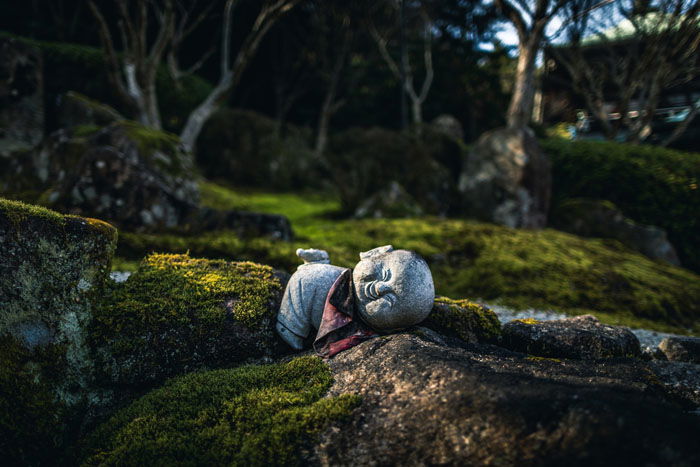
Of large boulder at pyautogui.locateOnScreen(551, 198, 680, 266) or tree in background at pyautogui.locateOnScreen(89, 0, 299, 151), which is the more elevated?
tree in background at pyautogui.locateOnScreen(89, 0, 299, 151)

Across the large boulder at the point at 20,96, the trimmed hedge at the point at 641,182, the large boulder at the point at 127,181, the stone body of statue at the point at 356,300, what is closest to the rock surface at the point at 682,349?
the stone body of statue at the point at 356,300

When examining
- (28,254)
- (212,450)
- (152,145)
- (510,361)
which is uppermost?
(152,145)

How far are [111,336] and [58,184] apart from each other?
450 centimetres

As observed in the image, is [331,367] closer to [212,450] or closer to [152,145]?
[212,450]

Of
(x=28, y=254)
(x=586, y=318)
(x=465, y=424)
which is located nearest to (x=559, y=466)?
(x=465, y=424)

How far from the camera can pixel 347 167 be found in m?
9.91

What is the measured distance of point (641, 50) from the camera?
16.3 meters

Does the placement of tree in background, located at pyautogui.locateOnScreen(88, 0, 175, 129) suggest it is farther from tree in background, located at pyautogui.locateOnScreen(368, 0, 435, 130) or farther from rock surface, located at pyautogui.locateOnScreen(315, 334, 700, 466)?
tree in background, located at pyautogui.locateOnScreen(368, 0, 435, 130)

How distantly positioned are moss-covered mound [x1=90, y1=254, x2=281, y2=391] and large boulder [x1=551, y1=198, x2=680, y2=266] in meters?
8.60

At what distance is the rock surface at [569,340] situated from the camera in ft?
10.2

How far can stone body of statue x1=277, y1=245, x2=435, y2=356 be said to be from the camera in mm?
2914

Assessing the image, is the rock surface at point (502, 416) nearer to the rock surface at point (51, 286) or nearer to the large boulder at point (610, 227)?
the rock surface at point (51, 286)

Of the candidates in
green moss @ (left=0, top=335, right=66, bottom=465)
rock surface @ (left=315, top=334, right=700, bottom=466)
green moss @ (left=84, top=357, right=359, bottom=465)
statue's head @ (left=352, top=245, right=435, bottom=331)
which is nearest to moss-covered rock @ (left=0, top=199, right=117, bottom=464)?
green moss @ (left=0, top=335, right=66, bottom=465)

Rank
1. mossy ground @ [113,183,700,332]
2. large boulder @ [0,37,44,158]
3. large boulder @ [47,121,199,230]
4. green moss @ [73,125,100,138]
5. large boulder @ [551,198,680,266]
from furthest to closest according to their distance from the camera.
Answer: large boulder @ [551,198,680,266]
large boulder @ [0,37,44,158]
green moss @ [73,125,100,138]
large boulder @ [47,121,199,230]
mossy ground @ [113,183,700,332]
